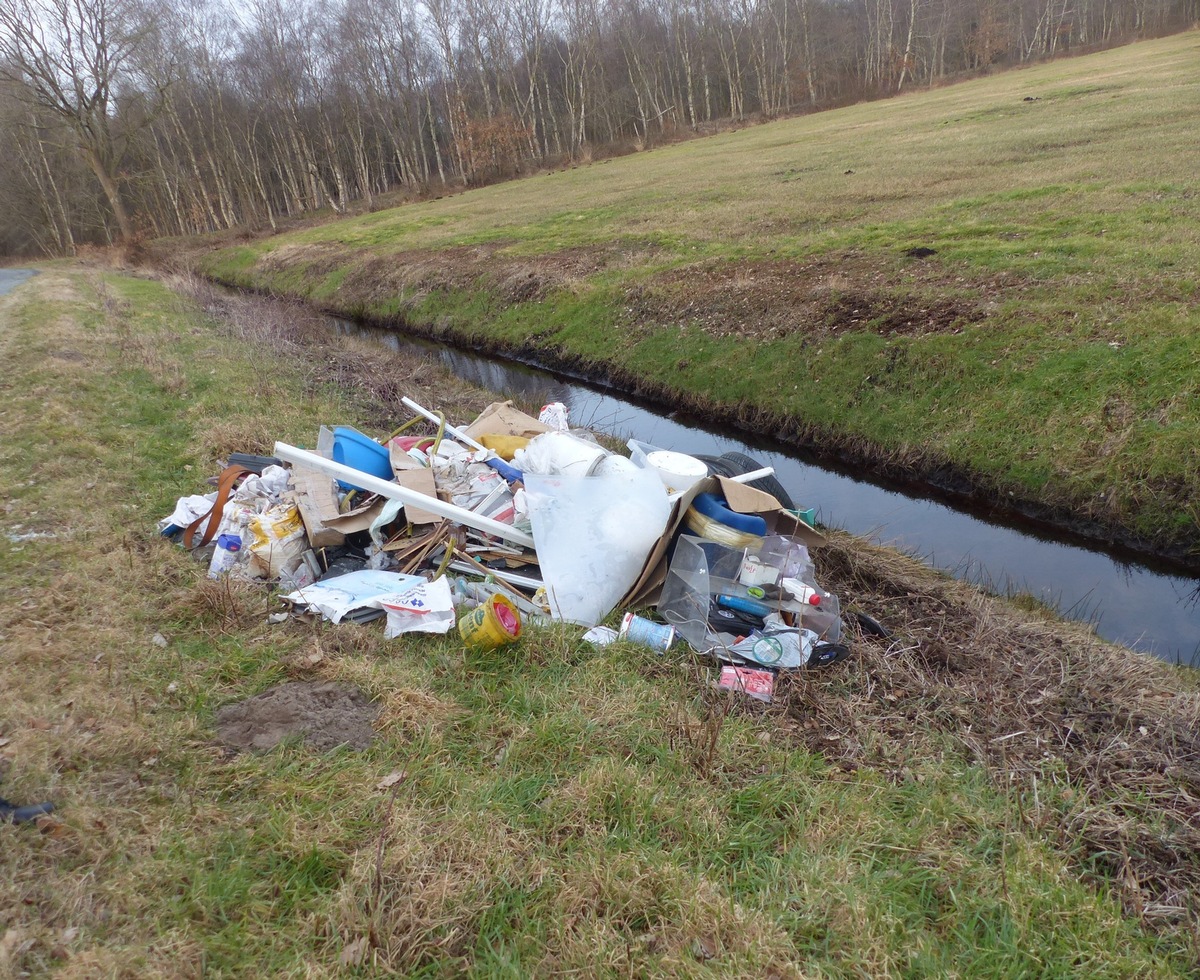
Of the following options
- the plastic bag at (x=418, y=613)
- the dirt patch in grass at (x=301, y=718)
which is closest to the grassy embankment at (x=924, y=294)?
the plastic bag at (x=418, y=613)

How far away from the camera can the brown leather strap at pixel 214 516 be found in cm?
457

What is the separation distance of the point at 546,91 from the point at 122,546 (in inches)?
1653

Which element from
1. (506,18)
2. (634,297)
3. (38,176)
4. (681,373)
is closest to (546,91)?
(506,18)

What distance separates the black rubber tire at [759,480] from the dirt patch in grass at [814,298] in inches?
143

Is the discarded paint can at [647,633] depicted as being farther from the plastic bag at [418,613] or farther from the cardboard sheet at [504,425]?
the cardboard sheet at [504,425]

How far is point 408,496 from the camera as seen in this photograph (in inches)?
172

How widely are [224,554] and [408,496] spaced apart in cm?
119

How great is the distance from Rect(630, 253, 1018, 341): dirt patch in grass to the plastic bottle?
6.64 metres

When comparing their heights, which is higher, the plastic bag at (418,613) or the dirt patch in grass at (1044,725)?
the plastic bag at (418,613)

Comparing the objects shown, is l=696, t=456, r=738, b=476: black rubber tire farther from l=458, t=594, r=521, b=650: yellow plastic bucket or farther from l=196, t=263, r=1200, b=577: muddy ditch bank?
l=196, t=263, r=1200, b=577: muddy ditch bank

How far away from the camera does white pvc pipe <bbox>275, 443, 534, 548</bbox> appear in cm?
429

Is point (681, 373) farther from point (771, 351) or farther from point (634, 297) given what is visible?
point (634, 297)

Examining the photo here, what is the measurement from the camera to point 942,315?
7.70 meters

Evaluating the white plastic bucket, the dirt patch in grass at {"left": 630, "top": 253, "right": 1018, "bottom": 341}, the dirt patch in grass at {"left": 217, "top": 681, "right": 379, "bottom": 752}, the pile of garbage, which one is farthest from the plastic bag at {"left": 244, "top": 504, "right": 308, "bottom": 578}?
the dirt patch in grass at {"left": 630, "top": 253, "right": 1018, "bottom": 341}
